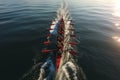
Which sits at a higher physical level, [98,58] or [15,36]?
[15,36]

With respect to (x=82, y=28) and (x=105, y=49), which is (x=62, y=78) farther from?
(x=82, y=28)

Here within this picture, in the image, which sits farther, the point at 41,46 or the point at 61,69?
the point at 41,46

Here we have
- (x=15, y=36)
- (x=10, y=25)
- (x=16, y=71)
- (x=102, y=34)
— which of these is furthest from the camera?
(x=10, y=25)

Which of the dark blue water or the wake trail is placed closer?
the wake trail

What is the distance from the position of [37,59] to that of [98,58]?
38.9 ft

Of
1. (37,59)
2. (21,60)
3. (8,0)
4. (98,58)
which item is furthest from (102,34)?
(8,0)

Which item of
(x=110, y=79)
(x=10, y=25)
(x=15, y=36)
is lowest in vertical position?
(x=110, y=79)

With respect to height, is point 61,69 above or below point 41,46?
below

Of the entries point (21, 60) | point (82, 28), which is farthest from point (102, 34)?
point (21, 60)

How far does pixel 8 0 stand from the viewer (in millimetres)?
83750

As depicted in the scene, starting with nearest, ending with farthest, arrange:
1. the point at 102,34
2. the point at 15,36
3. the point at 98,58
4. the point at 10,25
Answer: the point at 98,58 < the point at 15,36 < the point at 102,34 < the point at 10,25

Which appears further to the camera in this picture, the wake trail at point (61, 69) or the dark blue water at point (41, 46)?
the dark blue water at point (41, 46)

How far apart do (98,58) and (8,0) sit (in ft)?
246

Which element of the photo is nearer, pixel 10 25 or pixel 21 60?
pixel 21 60
